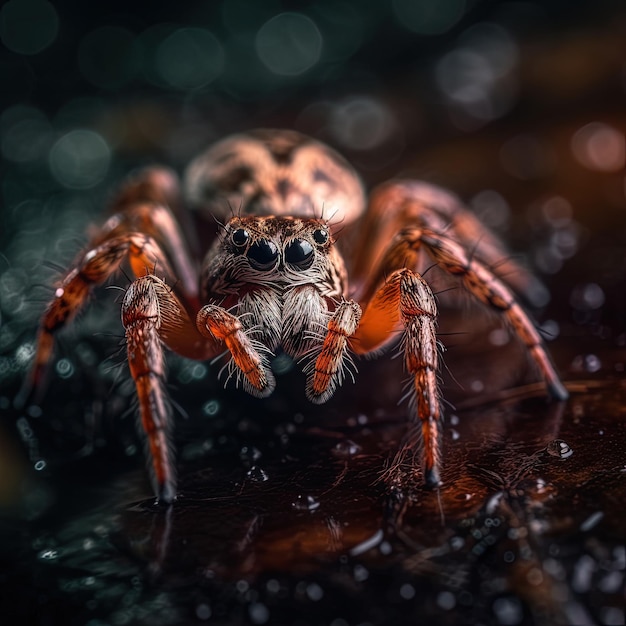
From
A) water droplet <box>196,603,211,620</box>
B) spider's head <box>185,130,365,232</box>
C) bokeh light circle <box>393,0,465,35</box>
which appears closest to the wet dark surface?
water droplet <box>196,603,211,620</box>

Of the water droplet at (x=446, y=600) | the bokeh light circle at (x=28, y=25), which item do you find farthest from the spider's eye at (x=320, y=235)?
the bokeh light circle at (x=28, y=25)

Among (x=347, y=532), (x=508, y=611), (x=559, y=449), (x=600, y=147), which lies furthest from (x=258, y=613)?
(x=600, y=147)

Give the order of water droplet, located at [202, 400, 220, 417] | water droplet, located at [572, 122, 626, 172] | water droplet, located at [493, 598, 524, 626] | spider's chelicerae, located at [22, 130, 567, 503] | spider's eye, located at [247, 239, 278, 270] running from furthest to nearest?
water droplet, located at [572, 122, 626, 172] → water droplet, located at [202, 400, 220, 417] → spider's eye, located at [247, 239, 278, 270] → spider's chelicerae, located at [22, 130, 567, 503] → water droplet, located at [493, 598, 524, 626]

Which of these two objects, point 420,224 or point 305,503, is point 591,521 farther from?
point 420,224

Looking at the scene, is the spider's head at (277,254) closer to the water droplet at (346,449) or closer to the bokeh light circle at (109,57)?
the water droplet at (346,449)

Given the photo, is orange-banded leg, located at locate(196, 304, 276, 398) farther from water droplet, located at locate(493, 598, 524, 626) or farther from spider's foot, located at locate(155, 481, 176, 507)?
water droplet, located at locate(493, 598, 524, 626)

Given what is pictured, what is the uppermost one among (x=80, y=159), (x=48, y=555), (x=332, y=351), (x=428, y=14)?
(x=428, y=14)

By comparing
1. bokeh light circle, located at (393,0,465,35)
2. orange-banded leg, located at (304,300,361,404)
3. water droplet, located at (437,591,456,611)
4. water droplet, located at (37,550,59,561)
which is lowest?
water droplet, located at (437,591,456,611)
